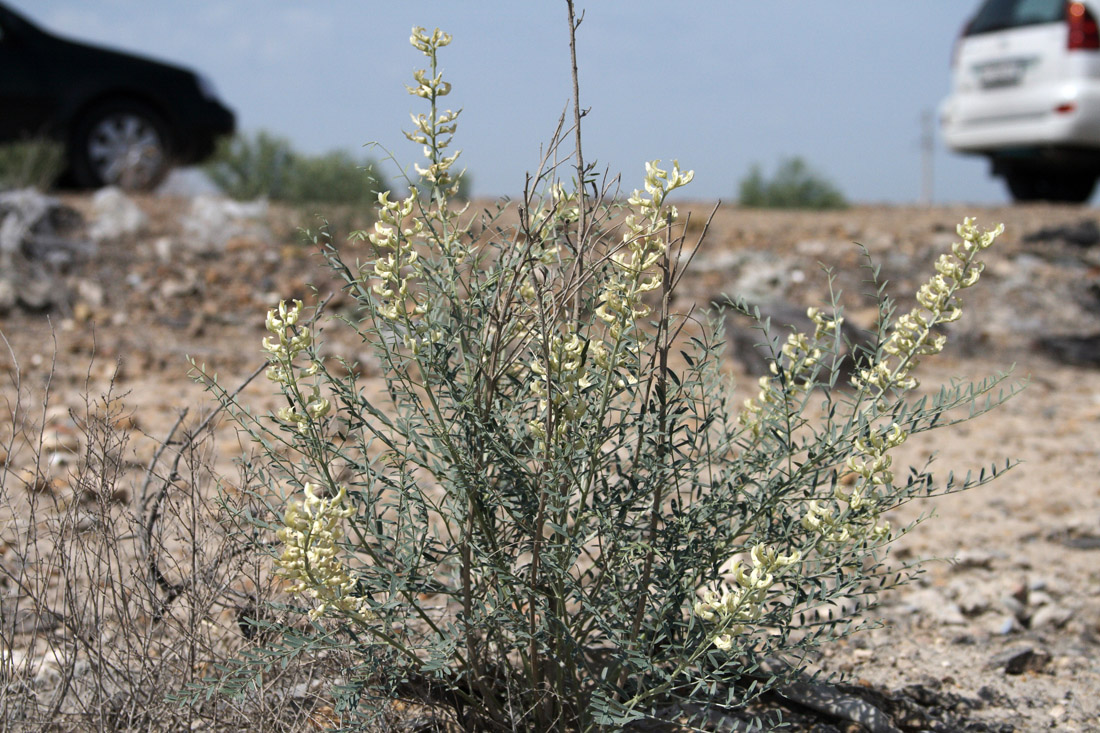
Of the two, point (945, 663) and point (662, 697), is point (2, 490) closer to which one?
point (662, 697)

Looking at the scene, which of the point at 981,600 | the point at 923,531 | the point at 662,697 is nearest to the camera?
the point at 662,697

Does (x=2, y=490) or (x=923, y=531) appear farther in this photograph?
(x=923, y=531)

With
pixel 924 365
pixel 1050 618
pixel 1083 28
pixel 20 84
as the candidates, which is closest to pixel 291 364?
pixel 1050 618

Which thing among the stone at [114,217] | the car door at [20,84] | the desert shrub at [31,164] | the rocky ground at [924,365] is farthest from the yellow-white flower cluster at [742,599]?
the car door at [20,84]

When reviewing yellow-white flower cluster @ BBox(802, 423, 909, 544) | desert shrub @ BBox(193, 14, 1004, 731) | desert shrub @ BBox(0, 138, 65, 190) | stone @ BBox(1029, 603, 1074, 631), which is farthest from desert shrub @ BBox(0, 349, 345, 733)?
desert shrub @ BBox(0, 138, 65, 190)

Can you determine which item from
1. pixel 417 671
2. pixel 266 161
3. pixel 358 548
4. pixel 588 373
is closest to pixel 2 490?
pixel 358 548

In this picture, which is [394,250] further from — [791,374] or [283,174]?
[283,174]

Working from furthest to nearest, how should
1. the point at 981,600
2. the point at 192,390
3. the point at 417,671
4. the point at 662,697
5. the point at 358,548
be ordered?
1. the point at 192,390
2. the point at 981,600
3. the point at 662,697
4. the point at 417,671
5. the point at 358,548

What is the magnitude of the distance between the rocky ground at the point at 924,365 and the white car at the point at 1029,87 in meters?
0.80

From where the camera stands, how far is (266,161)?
33.8 feet

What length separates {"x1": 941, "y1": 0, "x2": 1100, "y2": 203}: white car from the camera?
9406 millimetres

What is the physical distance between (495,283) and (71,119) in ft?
26.8

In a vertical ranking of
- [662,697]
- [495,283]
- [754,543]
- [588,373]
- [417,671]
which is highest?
[495,283]

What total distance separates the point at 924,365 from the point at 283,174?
242 inches
